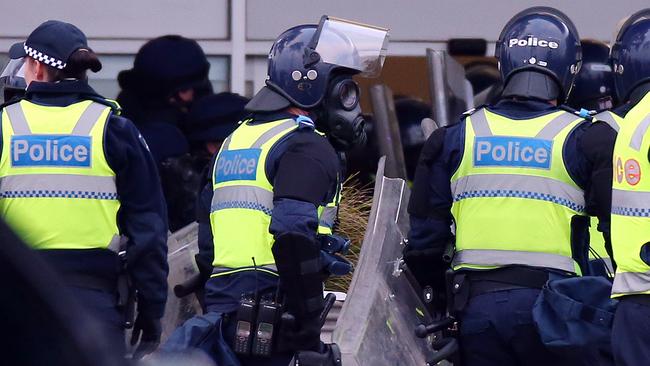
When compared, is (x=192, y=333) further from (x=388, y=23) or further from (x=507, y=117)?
(x=388, y=23)

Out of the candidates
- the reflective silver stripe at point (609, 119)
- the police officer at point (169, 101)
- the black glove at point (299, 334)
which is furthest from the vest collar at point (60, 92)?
the police officer at point (169, 101)

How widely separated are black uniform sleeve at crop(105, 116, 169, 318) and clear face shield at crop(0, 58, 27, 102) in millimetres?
1132

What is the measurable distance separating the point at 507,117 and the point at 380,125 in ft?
9.29

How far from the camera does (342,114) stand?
4973 millimetres

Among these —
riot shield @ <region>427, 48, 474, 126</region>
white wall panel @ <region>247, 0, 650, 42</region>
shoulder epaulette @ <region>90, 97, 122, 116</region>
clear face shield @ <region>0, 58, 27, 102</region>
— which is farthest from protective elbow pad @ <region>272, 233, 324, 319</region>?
white wall panel @ <region>247, 0, 650, 42</region>

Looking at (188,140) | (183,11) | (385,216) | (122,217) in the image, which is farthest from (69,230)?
(183,11)

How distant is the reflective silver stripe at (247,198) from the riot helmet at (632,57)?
1340 mm

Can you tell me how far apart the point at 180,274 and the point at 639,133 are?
2793 mm

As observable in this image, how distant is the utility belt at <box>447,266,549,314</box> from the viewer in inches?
185

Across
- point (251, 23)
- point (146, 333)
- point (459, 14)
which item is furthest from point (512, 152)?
→ point (459, 14)

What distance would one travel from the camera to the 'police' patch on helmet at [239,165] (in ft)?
15.2

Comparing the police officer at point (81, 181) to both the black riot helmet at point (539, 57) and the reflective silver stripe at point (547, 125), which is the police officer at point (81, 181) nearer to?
the reflective silver stripe at point (547, 125)

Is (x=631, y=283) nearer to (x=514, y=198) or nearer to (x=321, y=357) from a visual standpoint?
(x=514, y=198)

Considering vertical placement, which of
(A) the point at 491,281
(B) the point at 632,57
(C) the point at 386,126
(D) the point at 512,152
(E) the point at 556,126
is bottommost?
(C) the point at 386,126
